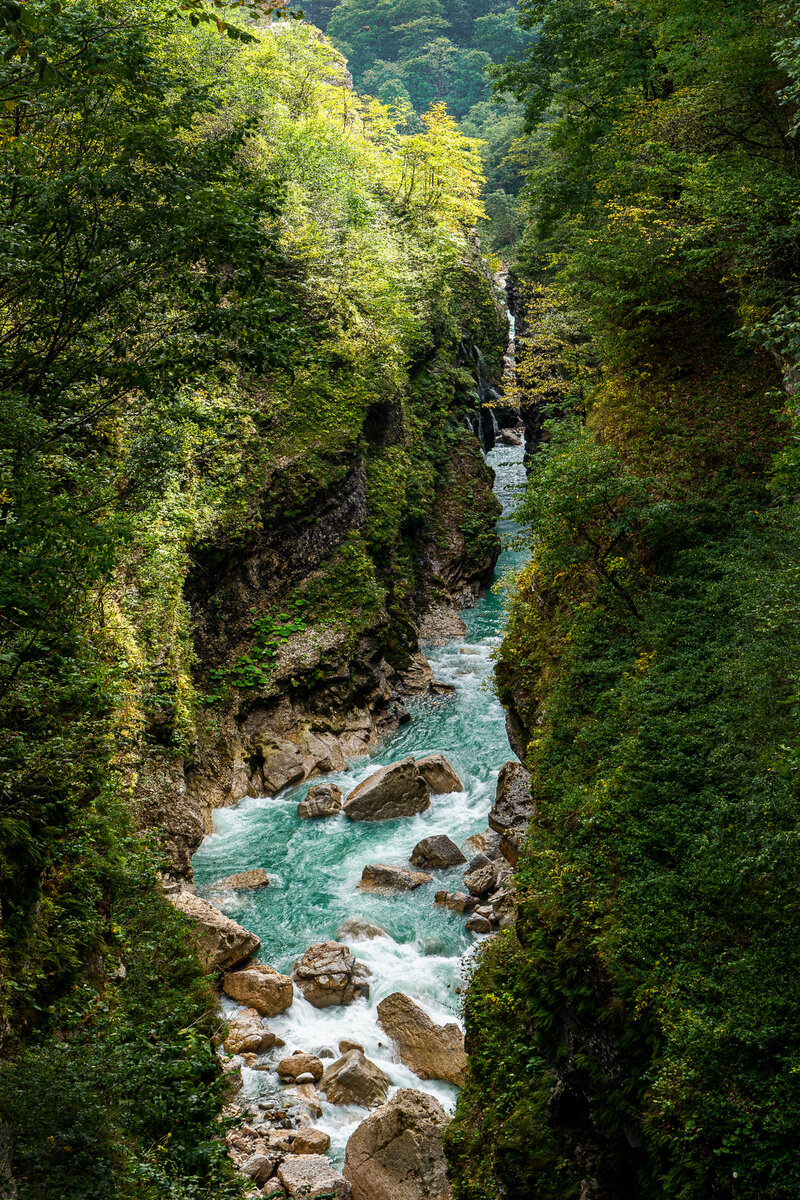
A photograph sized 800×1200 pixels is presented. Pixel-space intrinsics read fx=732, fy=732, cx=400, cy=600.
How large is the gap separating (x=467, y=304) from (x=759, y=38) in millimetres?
25317

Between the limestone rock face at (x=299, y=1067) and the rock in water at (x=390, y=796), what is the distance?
5.67 m

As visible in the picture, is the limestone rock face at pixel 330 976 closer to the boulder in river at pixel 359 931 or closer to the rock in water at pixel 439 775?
the boulder in river at pixel 359 931

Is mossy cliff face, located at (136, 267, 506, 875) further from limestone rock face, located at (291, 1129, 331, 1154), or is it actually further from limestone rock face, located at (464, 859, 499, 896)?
limestone rock face, located at (464, 859, 499, 896)

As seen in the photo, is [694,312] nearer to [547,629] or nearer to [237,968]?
[547,629]

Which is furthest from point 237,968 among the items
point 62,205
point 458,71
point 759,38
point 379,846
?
point 458,71

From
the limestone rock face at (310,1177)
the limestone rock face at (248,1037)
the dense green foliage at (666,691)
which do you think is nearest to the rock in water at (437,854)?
the dense green foliage at (666,691)

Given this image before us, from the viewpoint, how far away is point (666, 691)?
24.6 ft

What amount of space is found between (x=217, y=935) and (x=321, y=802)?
14.8 feet

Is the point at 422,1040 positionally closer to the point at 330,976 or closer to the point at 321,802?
the point at 330,976

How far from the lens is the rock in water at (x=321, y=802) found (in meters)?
14.7

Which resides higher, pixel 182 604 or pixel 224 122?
pixel 224 122

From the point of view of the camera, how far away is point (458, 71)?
62.0m

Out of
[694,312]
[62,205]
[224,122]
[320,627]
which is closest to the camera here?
[62,205]

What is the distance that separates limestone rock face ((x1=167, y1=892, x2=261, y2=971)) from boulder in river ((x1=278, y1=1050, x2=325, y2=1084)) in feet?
5.24
